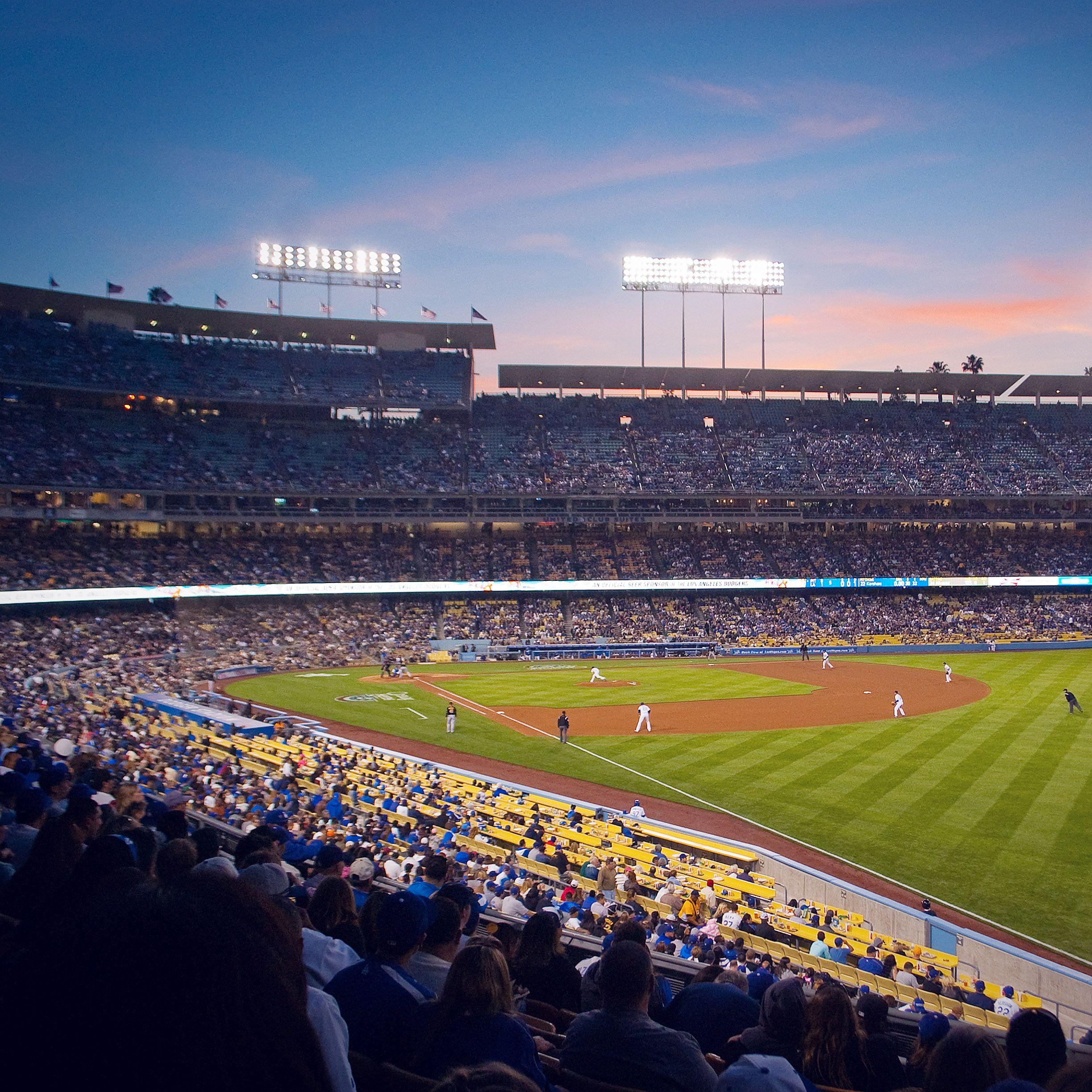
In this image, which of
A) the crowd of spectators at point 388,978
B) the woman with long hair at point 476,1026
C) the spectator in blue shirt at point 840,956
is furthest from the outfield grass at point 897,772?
the woman with long hair at point 476,1026

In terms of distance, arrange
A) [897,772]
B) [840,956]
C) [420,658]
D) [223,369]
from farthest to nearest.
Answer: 1. [223,369]
2. [420,658]
3. [897,772]
4. [840,956]

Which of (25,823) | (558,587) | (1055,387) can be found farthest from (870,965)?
(1055,387)

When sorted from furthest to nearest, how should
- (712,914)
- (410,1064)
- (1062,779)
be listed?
1. (1062,779)
2. (712,914)
3. (410,1064)

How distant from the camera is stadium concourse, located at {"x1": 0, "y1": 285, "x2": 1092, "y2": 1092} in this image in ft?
8.21

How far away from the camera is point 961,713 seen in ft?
116

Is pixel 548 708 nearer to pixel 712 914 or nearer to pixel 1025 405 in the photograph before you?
pixel 712 914

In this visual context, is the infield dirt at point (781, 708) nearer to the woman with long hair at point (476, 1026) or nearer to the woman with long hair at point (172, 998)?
the woman with long hair at point (476, 1026)

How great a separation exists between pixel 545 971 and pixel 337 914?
1.47 m

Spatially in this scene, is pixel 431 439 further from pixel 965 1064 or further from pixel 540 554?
pixel 965 1064

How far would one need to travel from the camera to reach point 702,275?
70.4m

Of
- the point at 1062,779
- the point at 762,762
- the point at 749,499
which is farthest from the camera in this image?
the point at 749,499

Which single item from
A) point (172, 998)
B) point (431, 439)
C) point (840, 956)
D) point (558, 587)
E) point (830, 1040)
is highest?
point (431, 439)

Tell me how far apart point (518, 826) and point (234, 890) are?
17.8m

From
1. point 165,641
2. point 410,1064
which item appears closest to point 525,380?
point 165,641
